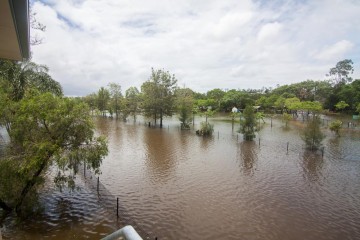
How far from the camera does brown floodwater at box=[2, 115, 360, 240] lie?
11.0m

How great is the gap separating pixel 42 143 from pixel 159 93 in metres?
32.8

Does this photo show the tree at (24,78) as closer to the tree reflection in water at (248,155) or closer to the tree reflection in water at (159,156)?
the tree reflection in water at (159,156)

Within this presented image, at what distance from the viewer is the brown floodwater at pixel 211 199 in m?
11.0

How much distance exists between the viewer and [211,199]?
14.2 m

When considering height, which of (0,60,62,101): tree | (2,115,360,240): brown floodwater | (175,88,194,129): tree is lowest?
(2,115,360,240): brown floodwater

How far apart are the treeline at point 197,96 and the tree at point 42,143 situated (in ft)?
19.8

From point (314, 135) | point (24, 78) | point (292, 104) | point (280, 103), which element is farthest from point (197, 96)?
point (24, 78)

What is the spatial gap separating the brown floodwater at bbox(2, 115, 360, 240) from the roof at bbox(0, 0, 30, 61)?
8.32 metres

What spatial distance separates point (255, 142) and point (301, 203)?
1685cm

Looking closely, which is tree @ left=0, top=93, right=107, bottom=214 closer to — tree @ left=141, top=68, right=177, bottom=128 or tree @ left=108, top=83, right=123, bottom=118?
tree @ left=141, top=68, right=177, bottom=128

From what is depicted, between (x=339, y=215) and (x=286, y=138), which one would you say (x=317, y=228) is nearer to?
(x=339, y=215)

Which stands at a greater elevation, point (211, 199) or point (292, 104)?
point (292, 104)

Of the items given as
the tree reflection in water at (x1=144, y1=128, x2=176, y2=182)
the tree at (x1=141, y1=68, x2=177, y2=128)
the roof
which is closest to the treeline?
the tree at (x1=141, y1=68, x2=177, y2=128)

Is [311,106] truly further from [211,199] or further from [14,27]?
[14,27]
